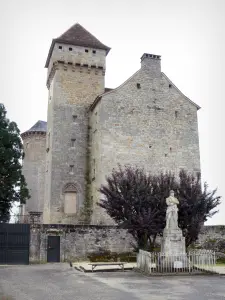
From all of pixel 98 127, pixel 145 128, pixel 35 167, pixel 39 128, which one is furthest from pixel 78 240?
pixel 39 128

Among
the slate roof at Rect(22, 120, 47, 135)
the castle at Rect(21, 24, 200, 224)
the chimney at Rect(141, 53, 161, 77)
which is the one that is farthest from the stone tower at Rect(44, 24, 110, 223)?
the slate roof at Rect(22, 120, 47, 135)

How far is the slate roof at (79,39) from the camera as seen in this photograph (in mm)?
35781

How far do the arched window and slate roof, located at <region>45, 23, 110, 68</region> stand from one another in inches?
512

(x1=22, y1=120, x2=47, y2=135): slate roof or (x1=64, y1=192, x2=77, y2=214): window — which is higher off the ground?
(x1=22, y1=120, x2=47, y2=135): slate roof

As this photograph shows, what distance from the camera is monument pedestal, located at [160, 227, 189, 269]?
18.6 metres

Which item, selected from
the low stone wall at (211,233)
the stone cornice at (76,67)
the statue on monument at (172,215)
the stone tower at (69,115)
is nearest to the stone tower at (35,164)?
the stone tower at (69,115)

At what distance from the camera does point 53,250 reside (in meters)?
25.0

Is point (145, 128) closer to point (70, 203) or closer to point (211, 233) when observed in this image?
point (70, 203)

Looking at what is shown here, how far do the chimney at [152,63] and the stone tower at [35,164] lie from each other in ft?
60.1

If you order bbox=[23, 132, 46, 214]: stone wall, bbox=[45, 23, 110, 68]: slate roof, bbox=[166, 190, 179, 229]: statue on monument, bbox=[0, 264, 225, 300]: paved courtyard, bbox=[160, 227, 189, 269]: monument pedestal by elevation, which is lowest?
bbox=[0, 264, 225, 300]: paved courtyard

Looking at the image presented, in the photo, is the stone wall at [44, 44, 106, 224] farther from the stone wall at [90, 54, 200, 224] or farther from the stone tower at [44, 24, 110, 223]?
the stone wall at [90, 54, 200, 224]

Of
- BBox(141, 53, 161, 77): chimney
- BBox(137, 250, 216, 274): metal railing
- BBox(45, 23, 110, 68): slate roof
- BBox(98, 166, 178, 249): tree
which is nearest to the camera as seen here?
BBox(137, 250, 216, 274): metal railing

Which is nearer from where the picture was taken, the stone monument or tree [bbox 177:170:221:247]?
the stone monument

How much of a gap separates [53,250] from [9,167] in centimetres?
808
